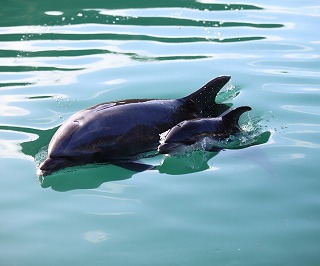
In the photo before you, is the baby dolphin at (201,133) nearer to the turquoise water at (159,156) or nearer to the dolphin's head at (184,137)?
the dolphin's head at (184,137)

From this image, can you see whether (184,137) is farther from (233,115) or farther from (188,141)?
(233,115)

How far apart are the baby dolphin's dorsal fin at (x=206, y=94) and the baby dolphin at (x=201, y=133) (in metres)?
0.40

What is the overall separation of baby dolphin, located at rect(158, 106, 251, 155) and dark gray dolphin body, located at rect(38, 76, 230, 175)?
0.74 ft

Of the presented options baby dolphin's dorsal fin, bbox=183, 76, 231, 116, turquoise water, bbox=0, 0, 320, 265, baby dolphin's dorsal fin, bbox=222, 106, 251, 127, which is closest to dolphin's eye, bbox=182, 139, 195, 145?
turquoise water, bbox=0, 0, 320, 265

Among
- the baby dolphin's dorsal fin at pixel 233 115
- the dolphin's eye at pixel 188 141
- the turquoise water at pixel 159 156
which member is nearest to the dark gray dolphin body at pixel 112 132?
the turquoise water at pixel 159 156

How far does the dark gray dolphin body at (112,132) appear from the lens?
727 cm

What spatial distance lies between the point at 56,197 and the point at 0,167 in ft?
3.23

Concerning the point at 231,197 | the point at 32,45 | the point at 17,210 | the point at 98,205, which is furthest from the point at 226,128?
the point at 32,45

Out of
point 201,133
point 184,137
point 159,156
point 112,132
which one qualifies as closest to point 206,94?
point 201,133

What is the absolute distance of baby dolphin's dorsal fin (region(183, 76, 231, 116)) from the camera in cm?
835

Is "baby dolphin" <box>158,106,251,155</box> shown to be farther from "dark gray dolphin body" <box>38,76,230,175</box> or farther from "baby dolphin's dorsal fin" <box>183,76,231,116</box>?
"baby dolphin's dorsal fin" <box>183,76,231,116</box>

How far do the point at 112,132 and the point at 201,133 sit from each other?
0.98 meters

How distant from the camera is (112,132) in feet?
24.6

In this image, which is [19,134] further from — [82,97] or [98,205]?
[98,205]
